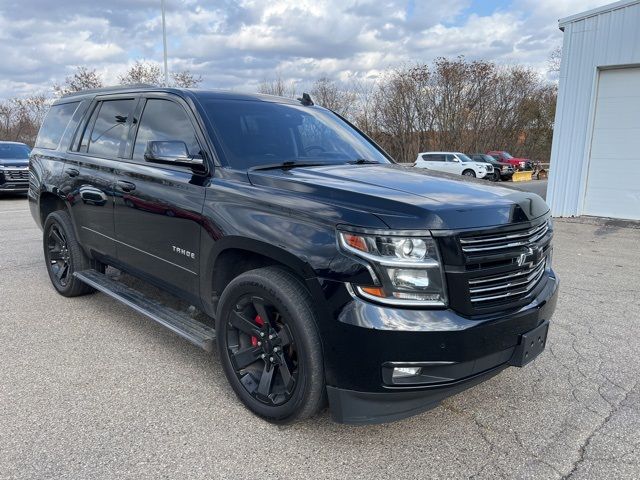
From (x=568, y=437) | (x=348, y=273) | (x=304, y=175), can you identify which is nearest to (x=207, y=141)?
(x=304, y=175)

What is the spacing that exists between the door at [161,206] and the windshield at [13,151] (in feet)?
45.3

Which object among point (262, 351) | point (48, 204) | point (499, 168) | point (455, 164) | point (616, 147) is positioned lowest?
point (499, 168)

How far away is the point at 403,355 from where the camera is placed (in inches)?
92.5

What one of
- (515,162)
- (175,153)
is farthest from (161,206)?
(515,162)

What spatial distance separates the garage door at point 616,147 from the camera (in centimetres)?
1066

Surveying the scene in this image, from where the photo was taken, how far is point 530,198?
9.73ft

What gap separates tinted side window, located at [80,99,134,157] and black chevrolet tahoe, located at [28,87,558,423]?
42 millimetres

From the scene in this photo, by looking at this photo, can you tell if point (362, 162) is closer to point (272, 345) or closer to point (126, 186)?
point (272, 345)

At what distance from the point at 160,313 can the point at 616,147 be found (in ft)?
35.4

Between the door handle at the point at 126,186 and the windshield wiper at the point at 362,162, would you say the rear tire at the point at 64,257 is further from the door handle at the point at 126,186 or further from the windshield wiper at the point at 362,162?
the windshield wiper at the point at 362,162

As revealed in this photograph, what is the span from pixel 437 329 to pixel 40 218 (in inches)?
194

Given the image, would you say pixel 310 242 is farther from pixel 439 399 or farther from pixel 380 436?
pixel 380 436

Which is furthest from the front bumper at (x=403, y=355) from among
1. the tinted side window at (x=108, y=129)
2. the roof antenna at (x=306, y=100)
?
the tinted side window at (x=108, y=129)

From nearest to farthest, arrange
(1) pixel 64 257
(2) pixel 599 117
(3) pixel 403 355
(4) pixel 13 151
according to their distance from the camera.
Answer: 1. (3) pixel 403 355
2. (1) pixel 64 257
3. (2) pixel 599 117
4. (4) pixel 13 151
